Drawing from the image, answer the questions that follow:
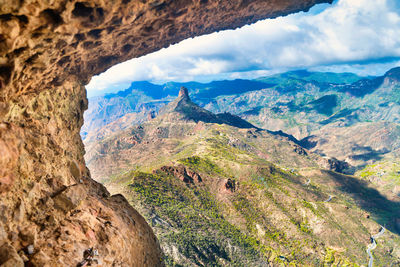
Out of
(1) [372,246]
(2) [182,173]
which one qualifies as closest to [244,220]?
(2) [182,173]

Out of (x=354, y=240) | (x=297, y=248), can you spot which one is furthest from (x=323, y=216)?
(x=297, y=248)

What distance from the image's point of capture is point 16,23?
1594 centimetres

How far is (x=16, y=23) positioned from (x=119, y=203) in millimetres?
26267

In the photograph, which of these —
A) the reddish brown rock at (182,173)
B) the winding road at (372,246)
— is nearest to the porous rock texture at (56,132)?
the reddish brown rock at (182,173)

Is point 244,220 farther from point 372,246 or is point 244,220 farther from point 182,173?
point 372,246

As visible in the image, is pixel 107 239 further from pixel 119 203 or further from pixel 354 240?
pixel 354 240

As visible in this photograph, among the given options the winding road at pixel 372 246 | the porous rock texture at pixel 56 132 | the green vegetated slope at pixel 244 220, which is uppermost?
the porous rock texture at pixel 56 132

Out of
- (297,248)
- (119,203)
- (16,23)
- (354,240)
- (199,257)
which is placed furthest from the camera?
(354,240)

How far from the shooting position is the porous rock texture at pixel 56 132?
17.0m

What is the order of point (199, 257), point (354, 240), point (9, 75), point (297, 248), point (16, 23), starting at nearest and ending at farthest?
point (16, 23) → point (9, 75) → point (199, 257) → point (297, 248) → point (354, 240)

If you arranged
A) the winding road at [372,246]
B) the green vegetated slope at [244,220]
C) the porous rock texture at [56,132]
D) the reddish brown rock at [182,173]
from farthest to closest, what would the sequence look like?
the reddish brown rock at [182,173] → the winding road at [372,246] → the green vegetated slope at [244,220] → the porous rock texture at [56,132]

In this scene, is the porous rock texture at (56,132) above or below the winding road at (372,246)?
above

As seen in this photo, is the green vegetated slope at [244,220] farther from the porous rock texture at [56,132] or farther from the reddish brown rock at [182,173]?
the porous rock texture at [56,132]

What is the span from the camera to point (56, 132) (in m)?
28.6
